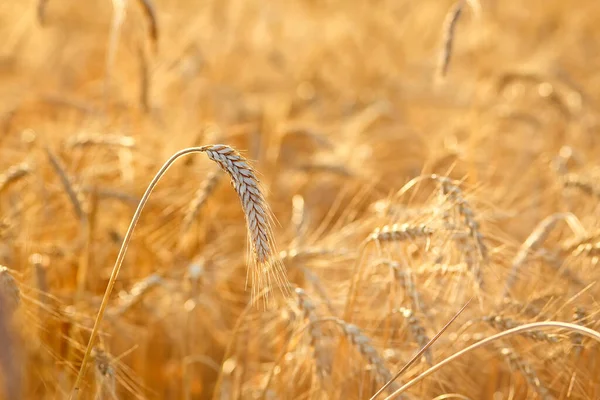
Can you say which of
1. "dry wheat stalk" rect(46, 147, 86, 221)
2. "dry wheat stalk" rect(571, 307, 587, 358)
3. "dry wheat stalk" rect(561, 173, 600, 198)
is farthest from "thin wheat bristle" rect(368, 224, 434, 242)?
"dry wheat stalk" rect(561, 173, 600, 198)

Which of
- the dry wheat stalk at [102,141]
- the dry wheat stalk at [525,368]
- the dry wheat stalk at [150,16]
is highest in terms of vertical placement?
the dry wheat stalk at [150,16]

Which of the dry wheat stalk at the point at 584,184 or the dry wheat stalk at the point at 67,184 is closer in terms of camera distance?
the dry wheat stalk at the point at 67,184

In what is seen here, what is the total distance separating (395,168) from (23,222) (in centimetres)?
223

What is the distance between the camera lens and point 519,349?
2104mm

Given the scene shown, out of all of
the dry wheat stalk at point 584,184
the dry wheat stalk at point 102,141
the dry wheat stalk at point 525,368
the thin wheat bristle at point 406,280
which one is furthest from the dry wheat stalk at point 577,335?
the dry wheat stalk at point 102,141

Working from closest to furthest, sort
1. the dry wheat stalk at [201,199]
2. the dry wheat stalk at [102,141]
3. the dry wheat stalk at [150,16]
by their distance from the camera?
1. the dry wheat stalk at [201,199]
2. the dry wheat stalk at [102,141]
3. the dry wheat stalk at [150,16]

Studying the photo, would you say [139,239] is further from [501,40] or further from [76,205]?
[501,40]

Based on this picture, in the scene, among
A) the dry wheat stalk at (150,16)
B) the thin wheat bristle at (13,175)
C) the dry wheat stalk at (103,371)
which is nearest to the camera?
the dry wheat stalk at (103,371)

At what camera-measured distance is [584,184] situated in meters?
2.58

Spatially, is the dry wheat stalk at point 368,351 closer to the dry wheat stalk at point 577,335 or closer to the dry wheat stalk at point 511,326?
the dry wheat stalk at point 511,326

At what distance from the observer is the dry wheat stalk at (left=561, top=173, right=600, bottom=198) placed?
255 cm

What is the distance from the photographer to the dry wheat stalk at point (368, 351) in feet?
5.64

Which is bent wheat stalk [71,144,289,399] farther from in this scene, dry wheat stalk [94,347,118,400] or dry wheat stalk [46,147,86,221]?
dry wheat stalk [46,147,86,221]

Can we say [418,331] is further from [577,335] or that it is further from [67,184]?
[67,184]
